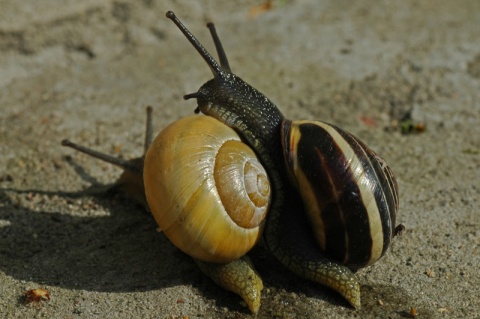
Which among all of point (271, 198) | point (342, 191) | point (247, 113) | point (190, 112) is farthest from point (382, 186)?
point (190, 112)

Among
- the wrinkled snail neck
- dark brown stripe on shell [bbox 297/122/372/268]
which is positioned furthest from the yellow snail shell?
dark brown stripe on shell [bbox 297/122/372/268]

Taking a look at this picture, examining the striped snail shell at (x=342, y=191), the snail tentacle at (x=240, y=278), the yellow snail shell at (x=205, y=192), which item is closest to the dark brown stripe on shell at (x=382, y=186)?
the striped snail shell at (x=342, y=191)

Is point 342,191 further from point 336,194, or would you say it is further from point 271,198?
point 271,198

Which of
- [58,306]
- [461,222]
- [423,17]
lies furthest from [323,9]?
[58,306]

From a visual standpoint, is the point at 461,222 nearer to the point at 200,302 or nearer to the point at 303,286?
the point at 303,286

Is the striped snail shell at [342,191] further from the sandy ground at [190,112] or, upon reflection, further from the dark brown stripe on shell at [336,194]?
the sandy ground at [190,112]

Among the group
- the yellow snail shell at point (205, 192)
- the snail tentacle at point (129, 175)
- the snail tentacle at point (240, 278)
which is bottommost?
the snail tentacle at point (240, 278)

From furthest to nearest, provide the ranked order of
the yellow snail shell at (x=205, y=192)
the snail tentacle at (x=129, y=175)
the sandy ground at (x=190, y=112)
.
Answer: the snail tentacle at (x=129, y=175), the sandy ground at (x=190, y=112), the yellow snail shell at (x=205, y=192)
